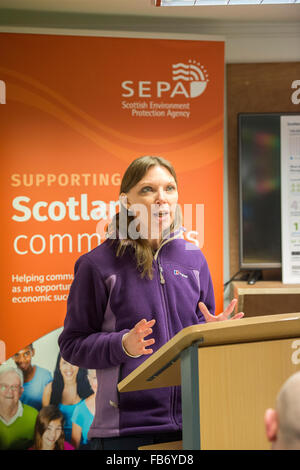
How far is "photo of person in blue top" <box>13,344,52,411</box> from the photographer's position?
3242 mm

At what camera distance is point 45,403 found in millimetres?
3271

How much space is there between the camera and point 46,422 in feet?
10.8

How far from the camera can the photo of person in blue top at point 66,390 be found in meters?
3.28

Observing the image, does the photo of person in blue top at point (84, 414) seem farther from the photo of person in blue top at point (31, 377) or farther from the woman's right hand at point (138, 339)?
the woman's right hand at point (138, 339)

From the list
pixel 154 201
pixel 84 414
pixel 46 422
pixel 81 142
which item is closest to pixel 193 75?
pixel 81 142

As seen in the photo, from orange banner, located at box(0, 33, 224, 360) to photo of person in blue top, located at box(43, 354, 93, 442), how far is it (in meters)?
0.28

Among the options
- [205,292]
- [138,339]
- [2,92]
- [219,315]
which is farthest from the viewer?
[2,92]

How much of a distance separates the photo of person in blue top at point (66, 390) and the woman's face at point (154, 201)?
1715mm

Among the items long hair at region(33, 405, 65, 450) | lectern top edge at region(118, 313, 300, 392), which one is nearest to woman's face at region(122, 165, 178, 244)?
lectern top edge at region(118, 313, 300, 392)

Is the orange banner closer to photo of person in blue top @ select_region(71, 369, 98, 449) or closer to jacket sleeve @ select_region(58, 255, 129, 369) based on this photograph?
photo of person in blue top @ select_region(71, 369, 98, 449)

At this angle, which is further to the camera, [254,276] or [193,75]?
[254,276]

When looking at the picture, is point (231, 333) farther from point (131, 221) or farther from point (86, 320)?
point (131, 221)

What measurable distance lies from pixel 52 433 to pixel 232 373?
2553 mm
